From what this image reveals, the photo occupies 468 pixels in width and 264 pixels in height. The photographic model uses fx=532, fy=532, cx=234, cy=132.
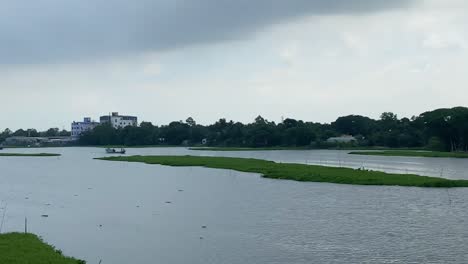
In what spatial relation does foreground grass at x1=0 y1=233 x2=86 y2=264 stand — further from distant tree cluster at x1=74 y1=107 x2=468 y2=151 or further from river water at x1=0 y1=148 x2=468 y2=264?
distant tree cluster at x1=74 y1=107 x2=468 y2=151

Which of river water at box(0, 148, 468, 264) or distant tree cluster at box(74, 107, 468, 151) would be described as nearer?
river water at box(0, 148, 468, 264)

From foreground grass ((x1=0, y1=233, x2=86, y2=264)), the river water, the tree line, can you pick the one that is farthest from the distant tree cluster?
foreground grass ((x1=0, y1=233, x2=86, y2=264))

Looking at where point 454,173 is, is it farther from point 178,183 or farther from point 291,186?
point 178,183

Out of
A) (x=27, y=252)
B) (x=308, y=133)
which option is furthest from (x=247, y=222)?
(x=308, y=133)

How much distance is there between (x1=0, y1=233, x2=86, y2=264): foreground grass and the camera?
16797 millimetres

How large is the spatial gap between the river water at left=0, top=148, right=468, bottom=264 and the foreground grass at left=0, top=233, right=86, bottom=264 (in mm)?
1230

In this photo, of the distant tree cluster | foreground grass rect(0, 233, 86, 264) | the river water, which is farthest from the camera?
the distant tree cluster

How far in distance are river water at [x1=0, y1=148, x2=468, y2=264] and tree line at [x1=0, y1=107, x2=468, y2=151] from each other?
57.8 m

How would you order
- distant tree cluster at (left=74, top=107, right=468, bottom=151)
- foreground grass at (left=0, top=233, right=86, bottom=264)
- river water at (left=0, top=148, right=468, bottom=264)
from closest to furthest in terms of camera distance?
foreground grass at (left=0, top=233, right=86, bottom=264) → river water at (left=0, top=148, right=468, bottom=264) → distant tree cluster at (left=74, top=107, right=468, bottom=151)

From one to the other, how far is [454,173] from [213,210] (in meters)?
29.9

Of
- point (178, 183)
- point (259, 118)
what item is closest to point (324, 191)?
point (178, 183)

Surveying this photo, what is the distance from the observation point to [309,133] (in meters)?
132

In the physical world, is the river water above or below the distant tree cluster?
below

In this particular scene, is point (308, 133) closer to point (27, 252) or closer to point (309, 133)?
point (309, 133)
